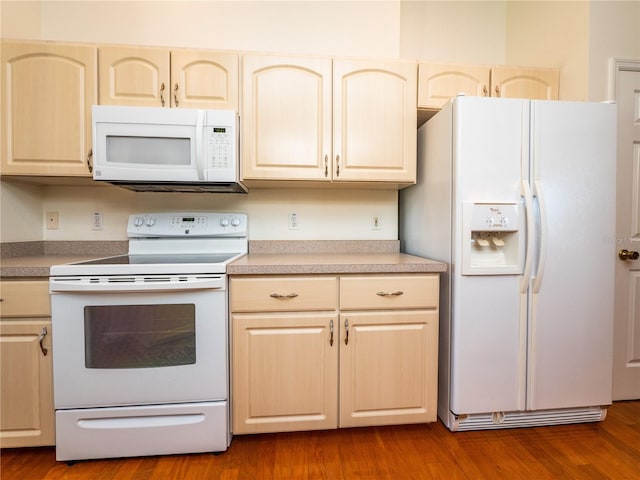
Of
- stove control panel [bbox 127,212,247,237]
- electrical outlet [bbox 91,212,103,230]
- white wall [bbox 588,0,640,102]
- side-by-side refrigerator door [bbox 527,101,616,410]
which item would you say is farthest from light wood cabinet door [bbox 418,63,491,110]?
electrical outlet [bbox 91,212,103,230]

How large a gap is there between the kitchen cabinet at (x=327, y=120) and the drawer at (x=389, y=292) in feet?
2.07

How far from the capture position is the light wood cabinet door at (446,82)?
185 centimetres

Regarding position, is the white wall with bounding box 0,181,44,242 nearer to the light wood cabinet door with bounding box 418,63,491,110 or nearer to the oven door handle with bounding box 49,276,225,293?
the oven door handle with bounding box 49,276,225,293

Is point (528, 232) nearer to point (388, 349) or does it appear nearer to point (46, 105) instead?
point (388, 349)

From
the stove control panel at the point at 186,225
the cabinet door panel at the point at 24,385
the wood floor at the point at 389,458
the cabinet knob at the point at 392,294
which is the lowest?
the wood floor at the point at 389,458

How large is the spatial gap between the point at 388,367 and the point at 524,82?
1.92 metres

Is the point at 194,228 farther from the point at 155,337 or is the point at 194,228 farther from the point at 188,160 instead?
the point at 155,337

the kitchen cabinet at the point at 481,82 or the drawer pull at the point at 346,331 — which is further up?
the kitchen cabinet at the point at 481,82

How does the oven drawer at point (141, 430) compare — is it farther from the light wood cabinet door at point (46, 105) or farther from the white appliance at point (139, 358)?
the light wood cabinet door at point (46, 105)

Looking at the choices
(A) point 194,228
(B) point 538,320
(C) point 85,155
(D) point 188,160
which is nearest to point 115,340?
(A) point 194,228

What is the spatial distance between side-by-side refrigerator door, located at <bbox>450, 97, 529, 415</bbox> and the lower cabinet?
142mm

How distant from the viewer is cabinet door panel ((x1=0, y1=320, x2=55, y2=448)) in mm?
1376

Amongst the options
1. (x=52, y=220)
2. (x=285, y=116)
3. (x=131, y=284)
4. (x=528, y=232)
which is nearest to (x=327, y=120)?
(x=285, y=116)

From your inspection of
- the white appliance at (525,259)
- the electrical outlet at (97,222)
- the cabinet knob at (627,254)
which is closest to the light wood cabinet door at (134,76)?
the electrical outlet at (97,222)
